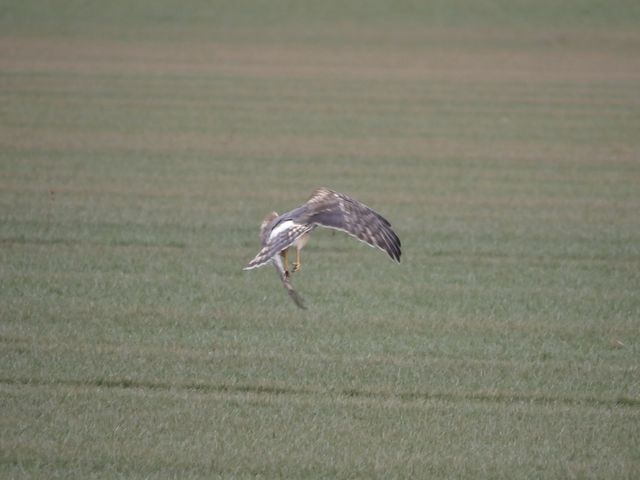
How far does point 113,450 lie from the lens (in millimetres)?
8008

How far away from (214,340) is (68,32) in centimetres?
3288

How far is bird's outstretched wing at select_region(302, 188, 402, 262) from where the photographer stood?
8328 millimetres

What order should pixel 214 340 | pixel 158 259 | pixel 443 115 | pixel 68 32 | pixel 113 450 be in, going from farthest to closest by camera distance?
pixel 68 32
pixel 443 115
pixel 158 259
pixel 214 340
pixel 113 450

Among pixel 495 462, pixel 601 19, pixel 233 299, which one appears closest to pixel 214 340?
pixel 233 299

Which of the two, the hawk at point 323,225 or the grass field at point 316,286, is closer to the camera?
the hawk at point 323,225

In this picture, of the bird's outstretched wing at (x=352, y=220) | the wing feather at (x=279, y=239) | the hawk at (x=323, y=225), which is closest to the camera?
the wing feather at (x=279, y=239)

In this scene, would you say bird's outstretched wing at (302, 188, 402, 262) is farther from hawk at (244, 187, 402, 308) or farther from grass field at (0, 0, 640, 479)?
grass field at (0, 0, 640, 479)

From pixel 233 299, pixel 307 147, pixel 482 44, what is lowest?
pixel 233 299

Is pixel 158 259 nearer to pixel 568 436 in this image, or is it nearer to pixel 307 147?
pixel 568 436

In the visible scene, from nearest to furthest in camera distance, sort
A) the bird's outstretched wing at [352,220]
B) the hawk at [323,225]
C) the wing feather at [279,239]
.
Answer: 1. the wing feather at [279,239]
2. the hawk at [323,225]
3. the bird's outstretched wing at [352,220]

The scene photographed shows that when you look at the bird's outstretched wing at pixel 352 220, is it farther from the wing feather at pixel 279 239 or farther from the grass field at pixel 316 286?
the grass field at pixel 316 286

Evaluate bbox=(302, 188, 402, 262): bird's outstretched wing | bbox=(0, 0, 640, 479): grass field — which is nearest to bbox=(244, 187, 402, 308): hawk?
bbox=(302, 188, 402, 262): bird's outstretched wing

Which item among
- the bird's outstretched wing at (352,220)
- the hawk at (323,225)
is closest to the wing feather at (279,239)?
the hawk at (323,225)

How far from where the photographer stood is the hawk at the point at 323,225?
8.16 meters
